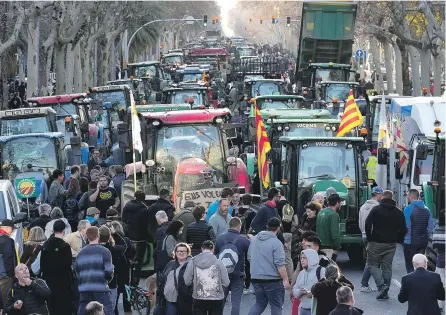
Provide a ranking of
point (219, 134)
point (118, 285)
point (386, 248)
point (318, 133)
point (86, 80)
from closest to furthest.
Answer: point (118, 285), point (386, 248), point (219, 134), point (318, 133), point (86, 80)

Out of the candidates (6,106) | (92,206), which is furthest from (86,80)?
(92,206)

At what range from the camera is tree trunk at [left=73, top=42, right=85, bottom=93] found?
64.1 meters

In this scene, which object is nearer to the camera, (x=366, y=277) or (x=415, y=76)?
(x=366, y=277)

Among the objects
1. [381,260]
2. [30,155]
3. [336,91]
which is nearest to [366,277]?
[381,260]

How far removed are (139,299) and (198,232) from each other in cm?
122

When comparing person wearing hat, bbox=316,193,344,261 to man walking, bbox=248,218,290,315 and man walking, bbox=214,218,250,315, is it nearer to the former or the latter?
man walking, bbox=214,218,250,315

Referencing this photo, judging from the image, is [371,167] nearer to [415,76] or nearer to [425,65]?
[425,65]

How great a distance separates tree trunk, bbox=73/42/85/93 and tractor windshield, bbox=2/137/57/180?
118 feet

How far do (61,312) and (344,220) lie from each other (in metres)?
7.33

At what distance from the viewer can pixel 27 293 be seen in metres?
14.6

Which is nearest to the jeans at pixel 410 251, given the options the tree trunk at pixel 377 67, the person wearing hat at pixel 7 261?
the person wearing hat at pixel 7 261

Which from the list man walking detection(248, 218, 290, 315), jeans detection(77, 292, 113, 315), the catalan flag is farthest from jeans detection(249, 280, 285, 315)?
the catalan flag

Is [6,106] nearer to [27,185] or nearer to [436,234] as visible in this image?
[27,185]

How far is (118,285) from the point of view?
17.6m
